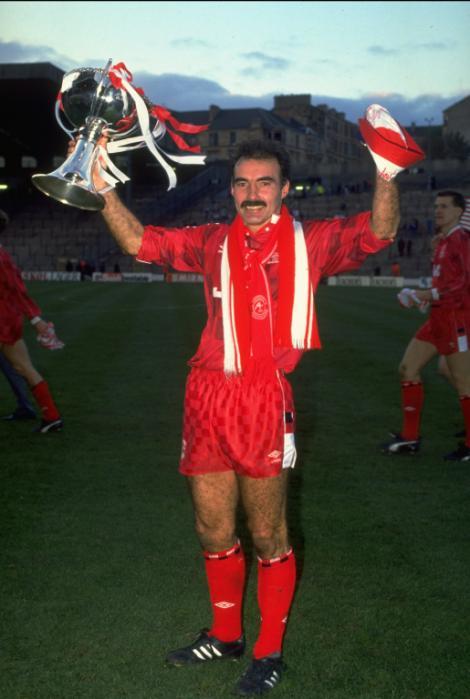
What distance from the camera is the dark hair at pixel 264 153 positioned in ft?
13.1

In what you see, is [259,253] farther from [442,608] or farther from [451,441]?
[451,441]

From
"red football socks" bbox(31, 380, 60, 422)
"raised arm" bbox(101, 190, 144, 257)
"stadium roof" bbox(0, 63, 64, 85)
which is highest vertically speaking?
"stadium roof" bbox(0, 63, 64, 85)

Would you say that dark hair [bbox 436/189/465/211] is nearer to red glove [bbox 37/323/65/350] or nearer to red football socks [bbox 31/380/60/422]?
red glove [bbox 37/323/65/350]

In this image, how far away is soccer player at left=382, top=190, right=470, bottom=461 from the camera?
797cm

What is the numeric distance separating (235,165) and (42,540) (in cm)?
299

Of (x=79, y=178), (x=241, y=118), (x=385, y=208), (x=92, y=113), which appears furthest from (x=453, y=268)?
(x=241, y=118)

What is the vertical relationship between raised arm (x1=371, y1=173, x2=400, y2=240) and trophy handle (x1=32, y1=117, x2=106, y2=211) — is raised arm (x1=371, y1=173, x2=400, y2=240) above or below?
below

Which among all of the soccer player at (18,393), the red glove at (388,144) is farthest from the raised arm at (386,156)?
the soccer player at (18,393)

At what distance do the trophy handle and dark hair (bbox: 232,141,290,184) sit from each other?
0.62m

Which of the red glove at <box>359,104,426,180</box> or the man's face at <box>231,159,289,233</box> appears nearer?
the red glove at <box>359,104,426,180</box>

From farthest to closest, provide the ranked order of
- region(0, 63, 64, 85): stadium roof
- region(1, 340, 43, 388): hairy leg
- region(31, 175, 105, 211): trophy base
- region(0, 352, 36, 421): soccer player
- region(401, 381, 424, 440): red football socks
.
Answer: region(0, 63, 64, 85): stadium roof < region(0, 352, 36, 421): soccer player < region(1, 340, 43, 388): hairy leg < region(401, 381, 424, 440): red football socks < region(31, 175, 105, 211): trophy base

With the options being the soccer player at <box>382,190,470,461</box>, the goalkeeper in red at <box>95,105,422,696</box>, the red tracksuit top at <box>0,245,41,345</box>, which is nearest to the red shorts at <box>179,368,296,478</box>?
the goalkeeper in red at <box>95,105,422,696</box>

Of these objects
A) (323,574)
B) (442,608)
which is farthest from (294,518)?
(442,608)

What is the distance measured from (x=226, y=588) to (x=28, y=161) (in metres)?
57.2
